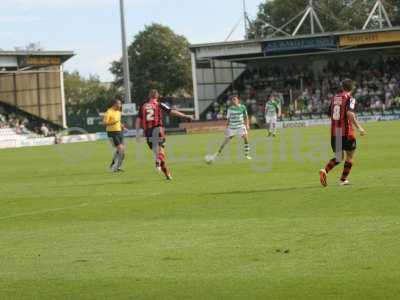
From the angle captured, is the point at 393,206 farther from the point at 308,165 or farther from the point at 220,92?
the point at 220,92

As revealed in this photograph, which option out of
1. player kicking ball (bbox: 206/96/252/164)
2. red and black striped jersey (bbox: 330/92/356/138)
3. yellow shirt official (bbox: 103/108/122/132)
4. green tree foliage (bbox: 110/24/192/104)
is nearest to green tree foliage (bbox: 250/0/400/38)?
green tree foliage (bbox: 110/24/192/104)

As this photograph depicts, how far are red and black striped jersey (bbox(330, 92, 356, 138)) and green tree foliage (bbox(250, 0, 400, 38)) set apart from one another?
78.9 m

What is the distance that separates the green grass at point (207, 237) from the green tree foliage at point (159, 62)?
281ft

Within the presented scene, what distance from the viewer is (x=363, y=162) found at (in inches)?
878

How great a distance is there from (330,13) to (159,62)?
70.7ft

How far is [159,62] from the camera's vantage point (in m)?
107

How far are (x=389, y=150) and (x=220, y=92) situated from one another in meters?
45.0

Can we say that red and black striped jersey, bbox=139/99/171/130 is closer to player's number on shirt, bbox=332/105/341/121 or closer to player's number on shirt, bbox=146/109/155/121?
player's number on shirt, bbox=146/109/155/121

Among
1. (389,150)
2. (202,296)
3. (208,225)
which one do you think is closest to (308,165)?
(389,150)

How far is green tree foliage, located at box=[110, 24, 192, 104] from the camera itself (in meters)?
106

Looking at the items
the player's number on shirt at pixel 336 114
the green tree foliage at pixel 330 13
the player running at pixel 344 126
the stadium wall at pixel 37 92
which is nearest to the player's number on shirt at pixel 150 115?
the player running at pixel 344 126

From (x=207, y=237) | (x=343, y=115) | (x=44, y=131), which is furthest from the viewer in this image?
(x=44, y=131)

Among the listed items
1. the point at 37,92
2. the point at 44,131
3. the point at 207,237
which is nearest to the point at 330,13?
the point at 37,92

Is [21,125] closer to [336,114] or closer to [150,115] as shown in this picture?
[150,115]
